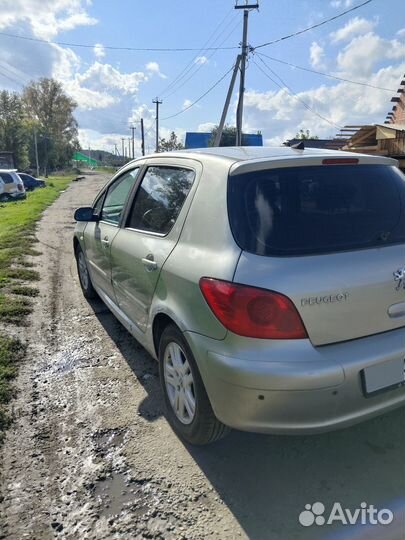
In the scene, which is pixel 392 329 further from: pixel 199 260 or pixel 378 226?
pixel 199 260

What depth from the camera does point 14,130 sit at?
212 ft

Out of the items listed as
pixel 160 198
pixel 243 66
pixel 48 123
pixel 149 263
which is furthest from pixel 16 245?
pixel 48 123

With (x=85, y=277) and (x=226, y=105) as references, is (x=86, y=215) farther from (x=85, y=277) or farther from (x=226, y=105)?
(x=226, y=105)

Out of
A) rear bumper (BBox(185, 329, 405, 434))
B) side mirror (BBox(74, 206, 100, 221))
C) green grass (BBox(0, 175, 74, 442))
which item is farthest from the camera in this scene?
side mirror (BBox(74, 206, 100, 221))

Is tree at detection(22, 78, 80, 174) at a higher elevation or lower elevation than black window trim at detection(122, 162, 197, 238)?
higher

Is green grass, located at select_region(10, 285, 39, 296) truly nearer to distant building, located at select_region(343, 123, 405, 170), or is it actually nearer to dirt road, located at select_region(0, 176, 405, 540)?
dirt road, located at select_region(0, 176, 405, 540)

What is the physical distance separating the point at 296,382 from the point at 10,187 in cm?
2312

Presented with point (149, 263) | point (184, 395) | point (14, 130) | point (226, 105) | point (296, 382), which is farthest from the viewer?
point (14, 130)

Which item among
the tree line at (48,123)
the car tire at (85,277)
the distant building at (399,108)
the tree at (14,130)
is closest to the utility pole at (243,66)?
the distant building at (399,108)

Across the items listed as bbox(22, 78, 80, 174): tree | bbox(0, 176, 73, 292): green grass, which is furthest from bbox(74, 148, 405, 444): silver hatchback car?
bbox(22, 78, 80, 174): tree

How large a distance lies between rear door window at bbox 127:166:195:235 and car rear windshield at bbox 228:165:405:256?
571 mm

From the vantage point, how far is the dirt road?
2133 millimetres

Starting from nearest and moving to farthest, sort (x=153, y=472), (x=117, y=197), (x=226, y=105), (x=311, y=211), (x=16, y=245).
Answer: (x=311, y=211) < (x=153, y=472) < (x=117, y=197) < (x=16, y=245) < (x=226, y=105)

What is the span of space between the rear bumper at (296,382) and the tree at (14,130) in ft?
226
